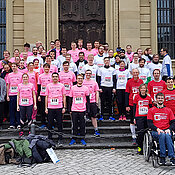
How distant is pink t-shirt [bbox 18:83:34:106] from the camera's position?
865 centimetres

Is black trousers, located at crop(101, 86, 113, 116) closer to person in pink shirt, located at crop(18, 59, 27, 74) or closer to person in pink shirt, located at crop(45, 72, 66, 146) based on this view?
person in pink shirt, located at crop(45, 72, 66, 146)

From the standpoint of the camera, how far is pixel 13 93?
9.23 metres

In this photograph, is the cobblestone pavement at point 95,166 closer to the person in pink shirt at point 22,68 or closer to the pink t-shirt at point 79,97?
the pink t-shirt at point 79,97

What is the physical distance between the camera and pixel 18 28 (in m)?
14.4

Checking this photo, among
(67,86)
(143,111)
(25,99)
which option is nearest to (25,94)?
(25,99)

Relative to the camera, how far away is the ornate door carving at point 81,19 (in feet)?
48.6

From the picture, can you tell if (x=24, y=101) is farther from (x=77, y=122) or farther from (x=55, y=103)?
(x=77, y=122)

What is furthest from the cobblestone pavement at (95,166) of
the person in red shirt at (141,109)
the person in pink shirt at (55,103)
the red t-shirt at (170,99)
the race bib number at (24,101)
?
the race bib number at (24,101)

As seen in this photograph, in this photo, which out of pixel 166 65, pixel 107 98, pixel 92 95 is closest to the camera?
pixel 92 95

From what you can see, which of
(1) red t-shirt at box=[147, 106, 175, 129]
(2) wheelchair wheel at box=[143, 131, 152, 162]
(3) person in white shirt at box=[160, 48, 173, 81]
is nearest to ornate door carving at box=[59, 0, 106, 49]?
(3) person in white shirt at box=[160, 48, 173, 81]

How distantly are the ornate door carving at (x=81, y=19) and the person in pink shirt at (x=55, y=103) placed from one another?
668 centimetres

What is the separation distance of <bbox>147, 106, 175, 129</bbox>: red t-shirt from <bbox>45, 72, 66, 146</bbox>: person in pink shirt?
8.03ft

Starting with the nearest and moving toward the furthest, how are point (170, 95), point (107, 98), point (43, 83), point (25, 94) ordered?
point (170, 95)
point (25, 94)
point (43, 83)
point (107, 98)

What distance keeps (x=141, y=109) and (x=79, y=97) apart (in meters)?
1.75
